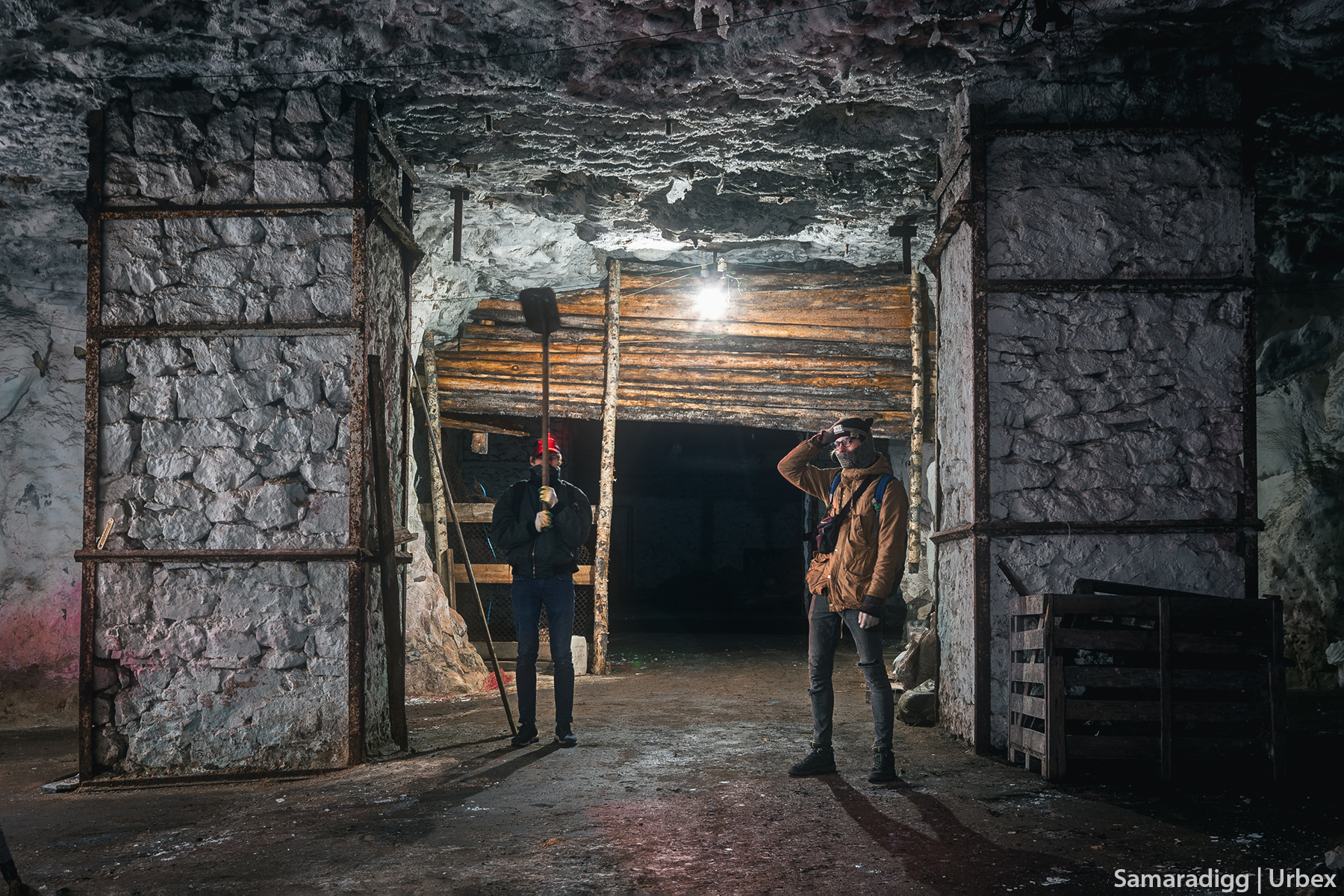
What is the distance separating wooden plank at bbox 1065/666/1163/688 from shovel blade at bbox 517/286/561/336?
386 centimetres

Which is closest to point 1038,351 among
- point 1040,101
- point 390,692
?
point 1040,101

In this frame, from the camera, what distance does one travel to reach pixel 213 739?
5.25 meters

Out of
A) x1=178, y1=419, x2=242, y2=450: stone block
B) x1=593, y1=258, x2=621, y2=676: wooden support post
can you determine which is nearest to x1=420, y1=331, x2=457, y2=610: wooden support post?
x1=593, y1=258, x2=621, y2=676: wooden support post

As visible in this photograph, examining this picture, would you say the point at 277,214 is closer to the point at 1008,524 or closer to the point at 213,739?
the point at 213,739

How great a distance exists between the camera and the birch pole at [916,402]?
9414 mm

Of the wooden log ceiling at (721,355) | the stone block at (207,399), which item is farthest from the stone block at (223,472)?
the wooden log ceiling at (721,355)

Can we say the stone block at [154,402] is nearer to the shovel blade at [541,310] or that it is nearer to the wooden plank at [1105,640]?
the shovel blade at [541,310]

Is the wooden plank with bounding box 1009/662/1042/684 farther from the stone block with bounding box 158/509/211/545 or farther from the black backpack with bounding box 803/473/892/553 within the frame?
the stone block with bounding box 158/509/211/545

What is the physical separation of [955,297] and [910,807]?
3.11 metres

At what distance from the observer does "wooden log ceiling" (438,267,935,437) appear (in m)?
9.58

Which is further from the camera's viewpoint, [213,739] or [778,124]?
[778,124]

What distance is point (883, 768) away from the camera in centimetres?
463

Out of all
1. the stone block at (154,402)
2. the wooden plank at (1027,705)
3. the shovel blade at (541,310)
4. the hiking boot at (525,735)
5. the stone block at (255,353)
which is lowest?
the hiking boot at (525,735)

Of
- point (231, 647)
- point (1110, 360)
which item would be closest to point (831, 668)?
point (1110, 360)
